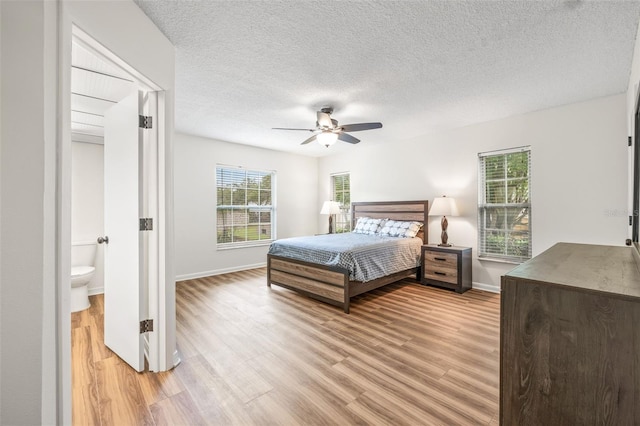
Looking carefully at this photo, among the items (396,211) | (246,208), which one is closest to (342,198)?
(396,211)

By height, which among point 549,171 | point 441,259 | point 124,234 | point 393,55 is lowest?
point 441,259

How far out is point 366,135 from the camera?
4770 millimetres

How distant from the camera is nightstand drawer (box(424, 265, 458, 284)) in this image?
13.0 ft

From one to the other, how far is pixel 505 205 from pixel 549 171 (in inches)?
25.8

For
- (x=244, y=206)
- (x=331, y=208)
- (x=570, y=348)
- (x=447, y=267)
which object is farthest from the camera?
(x=331, y=208)

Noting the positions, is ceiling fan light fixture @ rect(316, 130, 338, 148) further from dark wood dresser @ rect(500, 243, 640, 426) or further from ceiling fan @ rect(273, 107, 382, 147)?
dark wood dresser @ rect(500, 243, 640, 426)

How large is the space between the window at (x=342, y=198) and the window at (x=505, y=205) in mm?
2663

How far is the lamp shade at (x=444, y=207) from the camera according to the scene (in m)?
4.13

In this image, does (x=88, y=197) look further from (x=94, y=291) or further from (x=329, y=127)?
(x=329, y=127)

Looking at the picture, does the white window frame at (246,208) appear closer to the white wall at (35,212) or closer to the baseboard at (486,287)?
the baseboard at (486,287)

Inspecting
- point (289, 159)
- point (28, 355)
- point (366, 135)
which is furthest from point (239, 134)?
point (28, 355)

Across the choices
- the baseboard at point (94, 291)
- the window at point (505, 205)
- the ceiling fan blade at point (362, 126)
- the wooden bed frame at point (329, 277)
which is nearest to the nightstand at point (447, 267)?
the wooden bed frame at point (329, 277)

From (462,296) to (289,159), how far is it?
4272 millimetres

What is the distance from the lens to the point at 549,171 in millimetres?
3512
